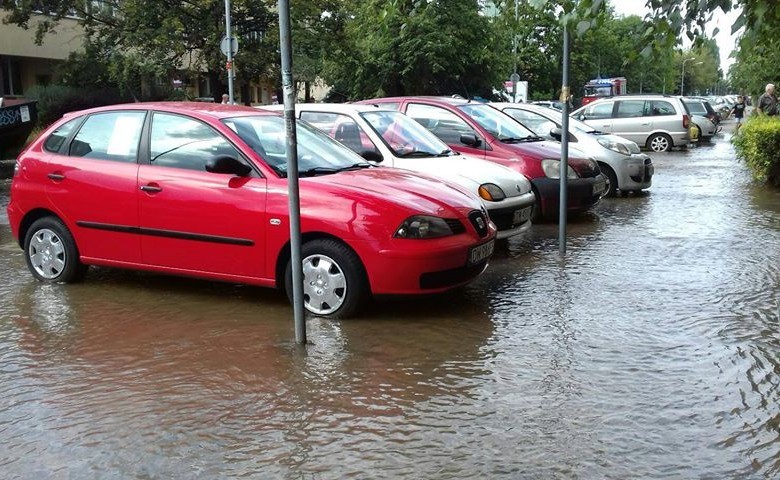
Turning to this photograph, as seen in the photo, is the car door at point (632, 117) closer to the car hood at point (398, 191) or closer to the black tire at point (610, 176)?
the black tire at point (610, 176)

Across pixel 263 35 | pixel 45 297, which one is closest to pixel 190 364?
pixel 45 297

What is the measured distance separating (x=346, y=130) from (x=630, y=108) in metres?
16.5

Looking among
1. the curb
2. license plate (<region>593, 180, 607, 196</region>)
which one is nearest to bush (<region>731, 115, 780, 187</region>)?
license plate (<region>593, 180, 607, 196</region>)

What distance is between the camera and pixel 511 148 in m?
10.6

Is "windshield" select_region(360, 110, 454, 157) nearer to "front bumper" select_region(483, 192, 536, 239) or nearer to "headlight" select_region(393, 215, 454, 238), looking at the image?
"front bumper" select_region(483, 192, 536, 239)

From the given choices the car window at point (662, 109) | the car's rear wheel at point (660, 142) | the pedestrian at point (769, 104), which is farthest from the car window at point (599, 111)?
the pedestrian at point (769, 104)

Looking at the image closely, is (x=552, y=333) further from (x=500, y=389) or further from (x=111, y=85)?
(x=111, y=85)

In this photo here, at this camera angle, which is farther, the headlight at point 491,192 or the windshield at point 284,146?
the headlight at point 491,192

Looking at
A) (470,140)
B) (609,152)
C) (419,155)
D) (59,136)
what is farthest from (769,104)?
(59,136)

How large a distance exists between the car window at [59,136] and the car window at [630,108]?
61.8ft

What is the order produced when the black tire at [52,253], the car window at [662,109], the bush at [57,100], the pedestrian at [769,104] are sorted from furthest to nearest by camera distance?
the bush at [57,100]
the car window at [662,109]
the pedestrian at [769,104]
the black tire at [52,253]

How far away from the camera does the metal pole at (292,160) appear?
5.24 meters

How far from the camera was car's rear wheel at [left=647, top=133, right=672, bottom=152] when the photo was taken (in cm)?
2381

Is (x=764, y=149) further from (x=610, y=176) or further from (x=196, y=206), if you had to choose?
(x=196, y=206)
